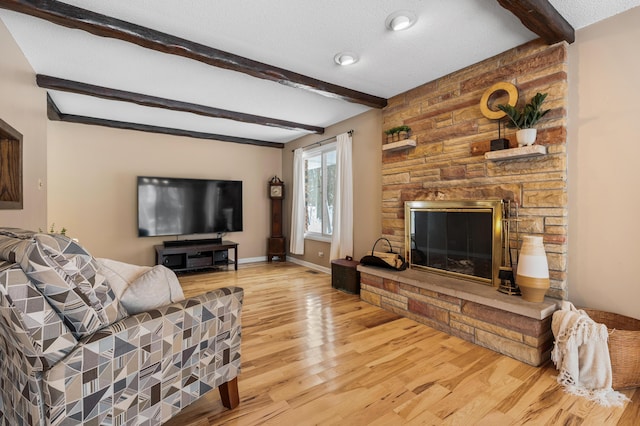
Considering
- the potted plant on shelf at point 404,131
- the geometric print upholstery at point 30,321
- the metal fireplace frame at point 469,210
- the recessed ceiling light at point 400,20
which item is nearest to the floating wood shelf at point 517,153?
the metal fireplace frame at point 469,210

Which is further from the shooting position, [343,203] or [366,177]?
[343,203]

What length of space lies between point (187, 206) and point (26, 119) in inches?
96.9

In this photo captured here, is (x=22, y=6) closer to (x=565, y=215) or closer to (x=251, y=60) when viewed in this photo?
(x=251, y=60)

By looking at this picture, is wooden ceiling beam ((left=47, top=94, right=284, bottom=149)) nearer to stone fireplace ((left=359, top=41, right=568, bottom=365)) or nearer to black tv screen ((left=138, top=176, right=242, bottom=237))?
black tv screen ((left=138, top=176, right=242, bottom=237))

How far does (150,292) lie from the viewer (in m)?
1.35

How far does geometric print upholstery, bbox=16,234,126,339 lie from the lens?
101cm

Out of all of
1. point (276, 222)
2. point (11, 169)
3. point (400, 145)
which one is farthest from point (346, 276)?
point (11, 169)

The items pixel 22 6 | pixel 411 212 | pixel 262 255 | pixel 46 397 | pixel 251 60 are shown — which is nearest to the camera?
pixel 46 397

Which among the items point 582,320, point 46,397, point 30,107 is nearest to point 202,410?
point 46,397

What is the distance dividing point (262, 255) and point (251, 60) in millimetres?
4099

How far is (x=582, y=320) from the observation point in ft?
6.15

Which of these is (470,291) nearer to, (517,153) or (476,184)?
(476,184)

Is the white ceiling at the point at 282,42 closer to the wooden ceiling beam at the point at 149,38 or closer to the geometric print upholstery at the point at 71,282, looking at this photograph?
the wooden ceiling beam at the point at 149,38

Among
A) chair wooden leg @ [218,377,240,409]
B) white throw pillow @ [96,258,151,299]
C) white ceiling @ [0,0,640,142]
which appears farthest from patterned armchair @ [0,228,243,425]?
white ceiling @ [0,0,640,142]
